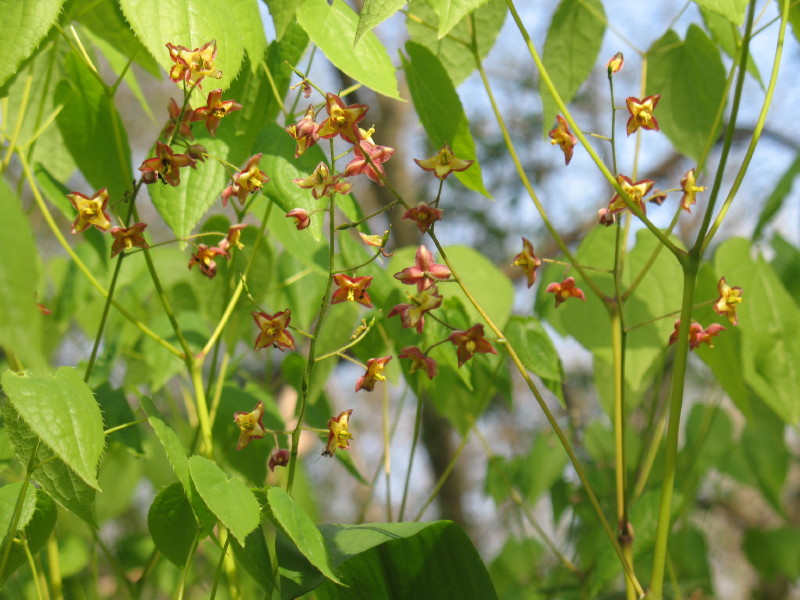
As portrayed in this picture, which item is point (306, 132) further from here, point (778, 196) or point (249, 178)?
point (778, 196)

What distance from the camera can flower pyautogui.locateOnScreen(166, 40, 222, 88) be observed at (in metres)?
0.40

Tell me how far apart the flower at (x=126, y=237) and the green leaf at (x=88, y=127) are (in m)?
0.11

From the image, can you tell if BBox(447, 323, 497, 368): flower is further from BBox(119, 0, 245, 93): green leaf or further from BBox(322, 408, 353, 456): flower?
BBox(119, 0, 245, 93): green leaf

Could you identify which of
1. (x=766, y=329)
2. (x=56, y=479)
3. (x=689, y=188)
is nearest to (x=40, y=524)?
→ (x=56, y=479)

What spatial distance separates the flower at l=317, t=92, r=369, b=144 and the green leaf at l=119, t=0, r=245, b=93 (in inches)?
2.2

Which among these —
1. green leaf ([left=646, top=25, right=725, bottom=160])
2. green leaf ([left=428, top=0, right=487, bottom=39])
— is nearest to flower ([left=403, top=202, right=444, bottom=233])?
green leaf ([left=428, top=0, right=487, bottom=39])

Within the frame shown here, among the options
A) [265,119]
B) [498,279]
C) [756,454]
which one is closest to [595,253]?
[498,279]

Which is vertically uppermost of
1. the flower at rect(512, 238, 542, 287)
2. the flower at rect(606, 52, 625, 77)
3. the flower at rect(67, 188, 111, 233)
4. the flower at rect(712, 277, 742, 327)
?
the flower at rect(606, 52, 625, 77)

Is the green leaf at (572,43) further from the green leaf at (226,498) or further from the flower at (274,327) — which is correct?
the green leaf at (226,498)

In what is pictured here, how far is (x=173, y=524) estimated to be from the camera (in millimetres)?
438

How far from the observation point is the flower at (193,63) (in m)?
0.40

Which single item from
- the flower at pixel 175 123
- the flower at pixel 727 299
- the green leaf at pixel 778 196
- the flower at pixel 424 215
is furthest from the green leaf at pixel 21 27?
the green leaf at pixel 778 196

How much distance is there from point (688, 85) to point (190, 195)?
0.45 m

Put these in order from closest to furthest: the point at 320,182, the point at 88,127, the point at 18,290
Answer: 1. the point at 18,290
2. the point at 320,182
3. the point at 88,127
